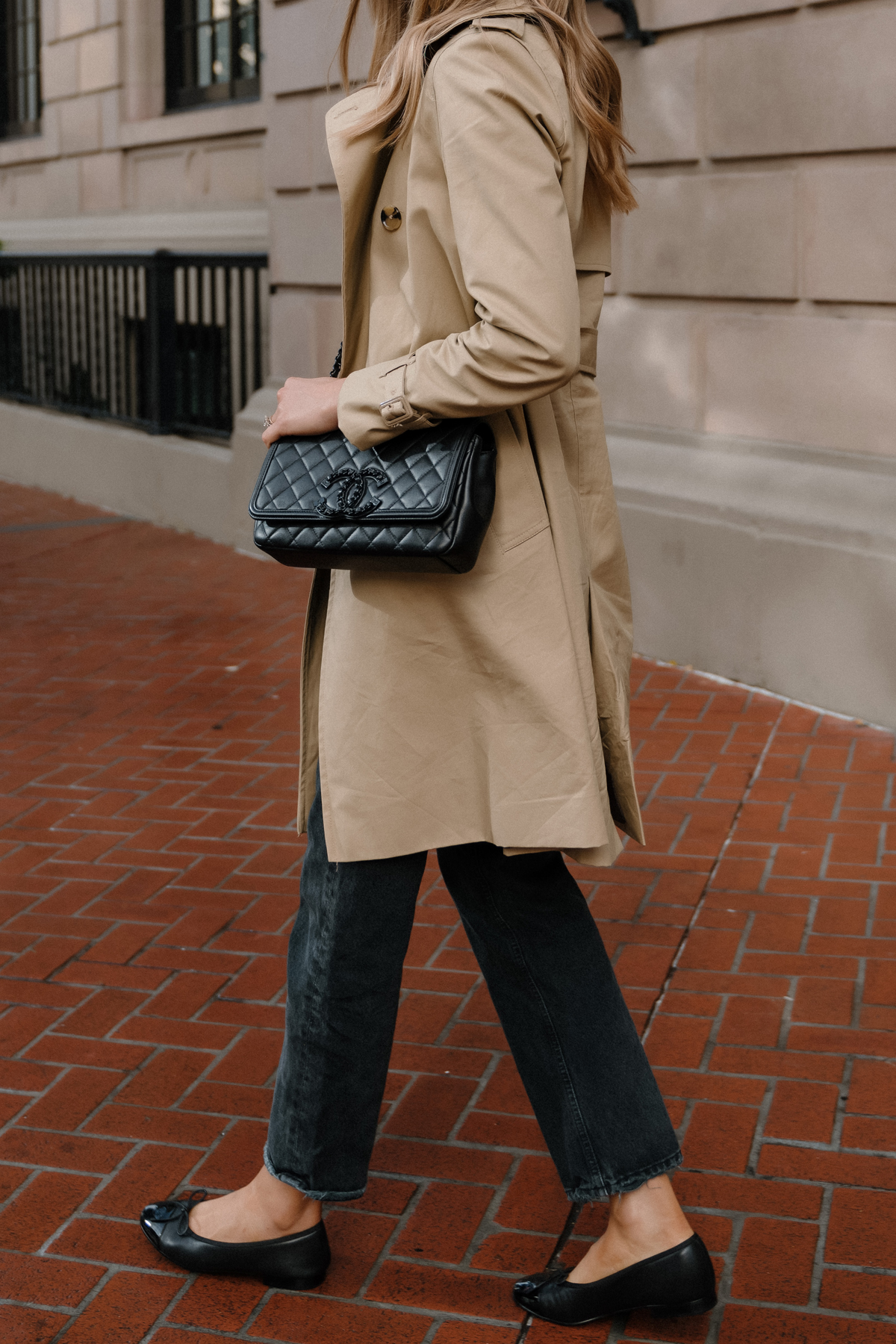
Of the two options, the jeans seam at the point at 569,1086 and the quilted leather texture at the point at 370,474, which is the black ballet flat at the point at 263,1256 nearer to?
the jeans seam at the point at 569,1086

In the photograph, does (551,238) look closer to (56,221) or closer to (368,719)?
(368,719)

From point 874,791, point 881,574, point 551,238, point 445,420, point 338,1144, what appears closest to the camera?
point 551,238

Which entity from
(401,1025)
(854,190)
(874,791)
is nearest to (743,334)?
(854,190)

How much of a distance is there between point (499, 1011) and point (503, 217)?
1.15 meters

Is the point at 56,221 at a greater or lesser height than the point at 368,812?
greater

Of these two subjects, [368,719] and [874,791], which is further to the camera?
[874,791]

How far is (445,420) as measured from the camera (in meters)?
2.03

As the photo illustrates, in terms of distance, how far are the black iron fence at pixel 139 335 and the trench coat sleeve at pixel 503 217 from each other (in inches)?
301

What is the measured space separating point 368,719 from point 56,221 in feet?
41.6

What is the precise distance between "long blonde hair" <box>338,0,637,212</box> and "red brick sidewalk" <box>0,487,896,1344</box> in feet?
5.40

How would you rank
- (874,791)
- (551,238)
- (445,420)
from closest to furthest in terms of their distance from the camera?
(551,238) < (445,420) < (874,791)

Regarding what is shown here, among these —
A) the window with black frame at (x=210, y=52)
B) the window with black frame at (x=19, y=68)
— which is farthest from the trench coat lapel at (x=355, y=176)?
the window with black frame at (x=19, y=68)

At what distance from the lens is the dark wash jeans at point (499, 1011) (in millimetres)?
2213

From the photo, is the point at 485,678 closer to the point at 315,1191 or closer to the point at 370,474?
the point at 370,474
